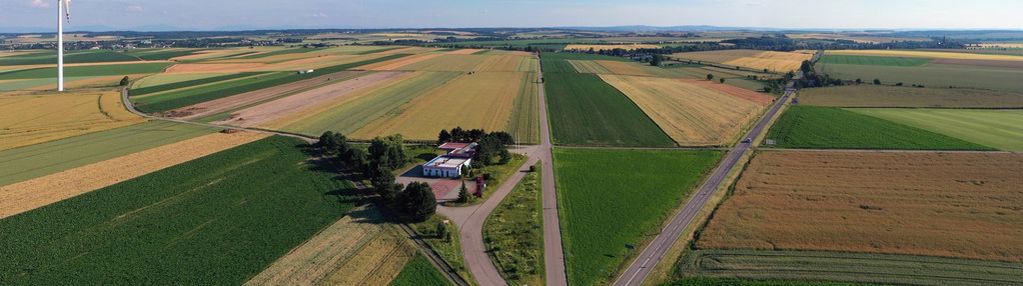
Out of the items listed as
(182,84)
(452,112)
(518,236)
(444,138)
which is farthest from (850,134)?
(182,84)

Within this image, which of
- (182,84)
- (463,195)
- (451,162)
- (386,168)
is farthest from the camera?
(182,84)

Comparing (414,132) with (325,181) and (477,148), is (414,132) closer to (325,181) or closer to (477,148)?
(477,148)

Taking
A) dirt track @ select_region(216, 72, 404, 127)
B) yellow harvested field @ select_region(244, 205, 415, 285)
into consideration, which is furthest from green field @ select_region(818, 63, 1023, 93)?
yellow harvested field @ select_region(244, 205, 415, 285)

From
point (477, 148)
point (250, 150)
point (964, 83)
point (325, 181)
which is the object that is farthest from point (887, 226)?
point (964, 83)

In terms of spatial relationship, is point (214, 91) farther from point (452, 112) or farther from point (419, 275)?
point (419, 275)

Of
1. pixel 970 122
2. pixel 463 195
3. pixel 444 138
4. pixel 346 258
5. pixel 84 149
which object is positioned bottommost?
pixel 346 258

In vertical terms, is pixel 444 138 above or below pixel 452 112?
below
